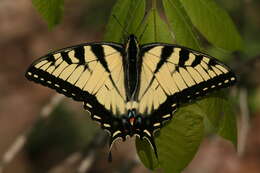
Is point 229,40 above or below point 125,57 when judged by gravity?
below

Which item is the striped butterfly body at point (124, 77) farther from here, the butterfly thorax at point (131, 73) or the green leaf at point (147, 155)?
the green leaf at point (147, 155)

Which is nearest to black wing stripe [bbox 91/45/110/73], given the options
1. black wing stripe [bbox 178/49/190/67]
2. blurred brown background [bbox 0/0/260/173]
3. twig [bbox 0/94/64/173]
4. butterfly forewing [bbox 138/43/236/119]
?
butterfly forewing [bbox 138/43/236/119]

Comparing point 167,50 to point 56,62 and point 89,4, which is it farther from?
point 89,4

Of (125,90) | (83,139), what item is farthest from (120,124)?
(83,139)

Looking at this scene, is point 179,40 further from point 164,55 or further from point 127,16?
point 164,55

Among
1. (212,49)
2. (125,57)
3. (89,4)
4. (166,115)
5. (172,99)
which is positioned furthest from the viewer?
(89,4)

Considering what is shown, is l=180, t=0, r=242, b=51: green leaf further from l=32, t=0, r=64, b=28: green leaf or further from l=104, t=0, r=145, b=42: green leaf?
l=32, t=0, r=64, b=28: green leaf

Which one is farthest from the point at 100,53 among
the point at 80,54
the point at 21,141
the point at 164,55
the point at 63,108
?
the point at 63,108
